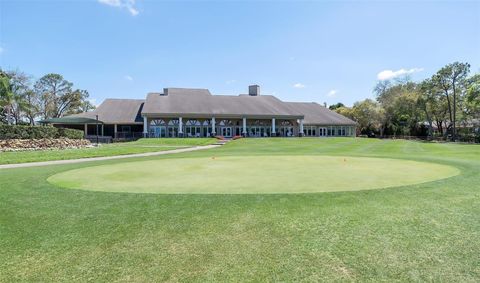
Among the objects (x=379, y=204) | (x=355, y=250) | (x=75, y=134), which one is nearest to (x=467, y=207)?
(x=379, y=204)

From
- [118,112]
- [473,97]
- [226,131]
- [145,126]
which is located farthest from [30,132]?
[473,97]

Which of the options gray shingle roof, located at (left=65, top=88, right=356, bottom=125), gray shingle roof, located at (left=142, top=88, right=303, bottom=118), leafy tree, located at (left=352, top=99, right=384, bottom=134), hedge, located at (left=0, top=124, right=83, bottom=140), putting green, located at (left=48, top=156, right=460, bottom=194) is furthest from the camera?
leafy tree, located at (left=352, top=99, right=384, bottom=134)

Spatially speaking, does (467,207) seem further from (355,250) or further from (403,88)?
(403,88)

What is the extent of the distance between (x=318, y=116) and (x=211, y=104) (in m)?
19.2

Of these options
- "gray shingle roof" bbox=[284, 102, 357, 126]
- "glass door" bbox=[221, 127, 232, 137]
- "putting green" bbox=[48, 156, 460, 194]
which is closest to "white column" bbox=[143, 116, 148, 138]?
"glass door" bbox=[221, 127, 232, 137]

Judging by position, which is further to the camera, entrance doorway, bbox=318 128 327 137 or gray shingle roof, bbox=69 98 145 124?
entrance doorway, bbox=318 128 327 137

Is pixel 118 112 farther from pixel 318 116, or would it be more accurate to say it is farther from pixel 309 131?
pixel 318 116

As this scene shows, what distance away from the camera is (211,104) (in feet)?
178

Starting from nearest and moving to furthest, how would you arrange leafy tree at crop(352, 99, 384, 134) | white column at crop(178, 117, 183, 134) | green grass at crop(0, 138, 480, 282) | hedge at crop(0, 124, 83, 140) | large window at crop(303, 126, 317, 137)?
green grass at crop(0, 138, 480, 282) → hedge at crop(0, 124, 83, 140) → white column at crop(178, 117, 183, 134) → large window at crop(303, 126, 317, 137) → leafy tree at crop(352, 99, 384, 134)

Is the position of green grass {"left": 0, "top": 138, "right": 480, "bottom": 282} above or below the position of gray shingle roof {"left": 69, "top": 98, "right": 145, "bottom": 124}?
below

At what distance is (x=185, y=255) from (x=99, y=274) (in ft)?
3.04

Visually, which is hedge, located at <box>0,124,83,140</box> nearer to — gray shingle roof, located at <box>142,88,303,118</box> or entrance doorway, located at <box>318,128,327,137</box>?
gray shingle roof, located at <box>142,88,303,118</box>

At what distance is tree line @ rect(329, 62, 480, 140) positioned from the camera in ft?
173

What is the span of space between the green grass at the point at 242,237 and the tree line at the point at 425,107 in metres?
53.1
